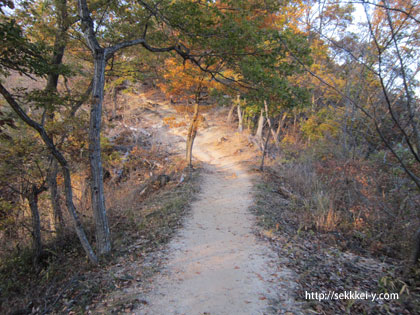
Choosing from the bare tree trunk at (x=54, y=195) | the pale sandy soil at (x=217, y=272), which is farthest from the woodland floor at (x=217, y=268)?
the bare tree trunk at (x=54, y=195)

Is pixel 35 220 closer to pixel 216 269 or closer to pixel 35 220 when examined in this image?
pixel 35 220

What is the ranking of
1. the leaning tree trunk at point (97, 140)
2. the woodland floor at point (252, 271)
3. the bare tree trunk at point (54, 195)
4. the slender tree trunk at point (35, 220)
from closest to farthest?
the woodland floor at point (252, 271) → the leaning tree trunk at point (97, 140) → the slender tree trunk at point (35, 220) → the bare tree trunk at point (54, 195)

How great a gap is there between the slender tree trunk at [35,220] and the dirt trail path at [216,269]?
3010 millimetres

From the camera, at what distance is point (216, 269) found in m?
4.26

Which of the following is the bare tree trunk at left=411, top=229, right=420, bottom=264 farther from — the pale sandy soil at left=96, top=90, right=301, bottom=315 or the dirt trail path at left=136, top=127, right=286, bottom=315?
the dirt trail path at left=136, top=127, right=286, bottom=315

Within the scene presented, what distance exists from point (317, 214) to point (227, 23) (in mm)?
5234

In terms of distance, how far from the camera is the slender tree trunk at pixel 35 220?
4.88m

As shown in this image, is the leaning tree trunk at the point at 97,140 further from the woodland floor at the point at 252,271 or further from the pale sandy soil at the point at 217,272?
→ the pale sandy soil at the point at 217,272

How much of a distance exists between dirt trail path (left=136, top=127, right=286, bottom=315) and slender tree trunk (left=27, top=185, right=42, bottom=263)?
3010 mm

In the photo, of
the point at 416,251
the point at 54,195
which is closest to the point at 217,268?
the point at 416,251

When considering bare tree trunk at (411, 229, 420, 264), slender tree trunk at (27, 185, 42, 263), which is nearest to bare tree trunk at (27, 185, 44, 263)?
slender tree trunk at (27, 185, 42, 263)

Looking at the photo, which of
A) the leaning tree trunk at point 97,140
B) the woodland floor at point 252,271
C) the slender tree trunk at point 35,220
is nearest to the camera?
the woodland floor at point 252,271

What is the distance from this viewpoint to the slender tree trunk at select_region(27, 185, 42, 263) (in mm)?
4875

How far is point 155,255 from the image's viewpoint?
4832mm
